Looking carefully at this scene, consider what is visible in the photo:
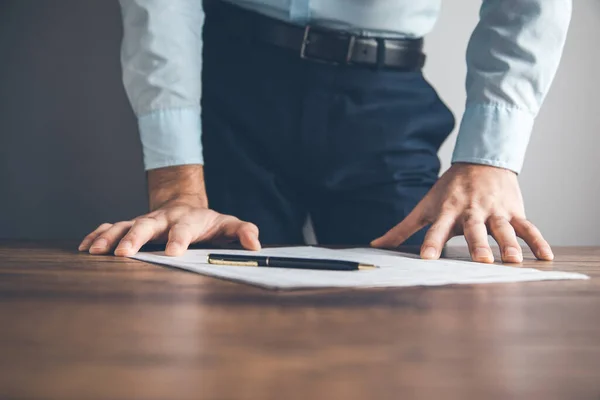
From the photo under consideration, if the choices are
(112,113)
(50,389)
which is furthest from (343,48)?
(50,389)

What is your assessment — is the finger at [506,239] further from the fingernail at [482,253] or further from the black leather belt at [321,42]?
the black leather belt at [321,42]

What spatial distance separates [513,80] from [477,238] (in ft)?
1.05

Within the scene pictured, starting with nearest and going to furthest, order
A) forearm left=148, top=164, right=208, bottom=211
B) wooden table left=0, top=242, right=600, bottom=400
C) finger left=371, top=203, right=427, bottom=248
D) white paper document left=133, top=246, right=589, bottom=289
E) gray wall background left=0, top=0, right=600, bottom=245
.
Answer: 1. wooden table left=0, top=242, right=600, bottom=400
2. white paper document left=133, top=246, right=589, bottom=289
3. finger left=371, top=203, right=427, bottom=248
4. forearm left=148, top=164, right=208, bottom=211
5. gray wall background left=0, top=0, right=600, bottom=245

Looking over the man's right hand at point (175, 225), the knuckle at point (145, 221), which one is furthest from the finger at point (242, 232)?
the knuckle at point (145, 221)

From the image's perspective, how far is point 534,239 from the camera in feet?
2.70

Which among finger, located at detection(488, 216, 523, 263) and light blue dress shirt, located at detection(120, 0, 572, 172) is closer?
finger, located at detection(488, 216, 523, 263)

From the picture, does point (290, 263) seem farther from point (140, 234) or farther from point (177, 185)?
point (177, 185)

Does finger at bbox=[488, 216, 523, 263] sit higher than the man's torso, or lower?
lower

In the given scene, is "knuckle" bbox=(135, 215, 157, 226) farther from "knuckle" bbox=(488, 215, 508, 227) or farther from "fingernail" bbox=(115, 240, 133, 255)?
"knuckle" bbox=(488, 215, 508, 227)

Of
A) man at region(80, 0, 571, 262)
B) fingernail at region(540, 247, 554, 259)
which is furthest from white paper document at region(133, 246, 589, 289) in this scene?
man at region(80, 0, 571, 262)

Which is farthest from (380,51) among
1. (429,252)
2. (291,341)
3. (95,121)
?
(291,341)

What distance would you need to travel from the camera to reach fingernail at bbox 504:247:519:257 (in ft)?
2.52

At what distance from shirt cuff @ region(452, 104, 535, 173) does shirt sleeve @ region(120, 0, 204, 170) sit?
17.7 inches

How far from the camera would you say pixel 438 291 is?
20.6 inches
